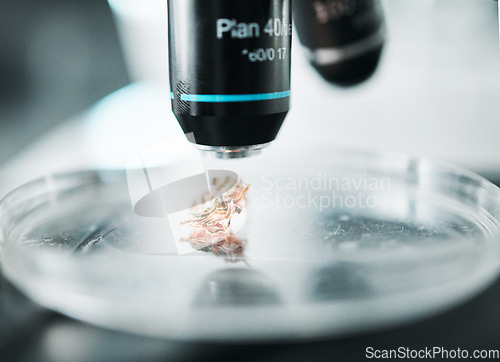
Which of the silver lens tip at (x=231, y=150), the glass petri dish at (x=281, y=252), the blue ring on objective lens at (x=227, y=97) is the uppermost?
the blue ring on objective lens at (x=227, y=97)

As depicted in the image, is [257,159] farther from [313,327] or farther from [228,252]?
[313,327]

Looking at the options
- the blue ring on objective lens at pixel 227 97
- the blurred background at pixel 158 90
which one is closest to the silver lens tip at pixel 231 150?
the blue ring on objective lens at pixel 227 97

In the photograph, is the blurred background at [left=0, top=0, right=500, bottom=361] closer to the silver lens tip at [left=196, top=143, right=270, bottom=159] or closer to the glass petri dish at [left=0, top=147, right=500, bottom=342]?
the glass petri dish at [left=0, top=147, right=500, bottom=342]

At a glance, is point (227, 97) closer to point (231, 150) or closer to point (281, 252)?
point (231, 150)

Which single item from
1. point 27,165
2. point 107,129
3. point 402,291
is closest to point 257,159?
point 107,129

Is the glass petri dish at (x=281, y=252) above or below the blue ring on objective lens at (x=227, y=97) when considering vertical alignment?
below

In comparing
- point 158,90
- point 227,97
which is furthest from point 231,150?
point 158,90

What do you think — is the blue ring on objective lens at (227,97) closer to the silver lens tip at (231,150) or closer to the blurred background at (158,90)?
the silver lens tip at (231,150)
